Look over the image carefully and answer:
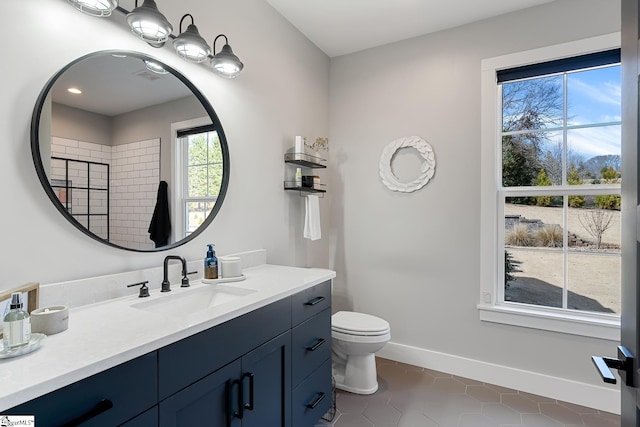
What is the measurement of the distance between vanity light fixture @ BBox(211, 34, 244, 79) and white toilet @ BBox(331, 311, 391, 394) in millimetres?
1739

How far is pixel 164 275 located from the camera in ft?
4.99

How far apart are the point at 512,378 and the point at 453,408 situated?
584 millimetres

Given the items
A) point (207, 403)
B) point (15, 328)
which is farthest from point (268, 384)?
point (15, 328)

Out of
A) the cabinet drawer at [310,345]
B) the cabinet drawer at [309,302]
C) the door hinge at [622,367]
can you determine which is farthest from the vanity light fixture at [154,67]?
the door hinge at [622,367]

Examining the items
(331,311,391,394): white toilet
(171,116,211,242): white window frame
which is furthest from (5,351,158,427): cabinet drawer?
(331,311,391,394): white toilet

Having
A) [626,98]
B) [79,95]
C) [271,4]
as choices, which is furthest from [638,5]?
[271,4]

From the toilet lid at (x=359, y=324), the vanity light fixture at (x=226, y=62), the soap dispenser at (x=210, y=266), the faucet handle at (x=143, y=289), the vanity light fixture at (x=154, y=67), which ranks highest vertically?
the vanity light fixture at (x=226, y=62)

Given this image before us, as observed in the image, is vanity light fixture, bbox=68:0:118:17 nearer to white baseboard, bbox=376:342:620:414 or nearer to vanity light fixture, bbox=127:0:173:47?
vanity light fixture, bbox=127:0:173:47

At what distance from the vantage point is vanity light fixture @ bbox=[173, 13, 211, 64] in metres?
1.55

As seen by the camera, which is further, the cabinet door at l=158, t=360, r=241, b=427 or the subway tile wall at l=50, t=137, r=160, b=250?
the subway tile wall at l=50, t=137, r=160, b=250

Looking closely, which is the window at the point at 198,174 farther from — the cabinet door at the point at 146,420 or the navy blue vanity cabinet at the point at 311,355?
the cabinet door at the point at 146,420

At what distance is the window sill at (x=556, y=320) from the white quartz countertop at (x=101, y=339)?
66.5 inches

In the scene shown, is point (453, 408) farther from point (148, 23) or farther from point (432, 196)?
point (148, 23)

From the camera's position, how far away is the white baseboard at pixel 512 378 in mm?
2086
